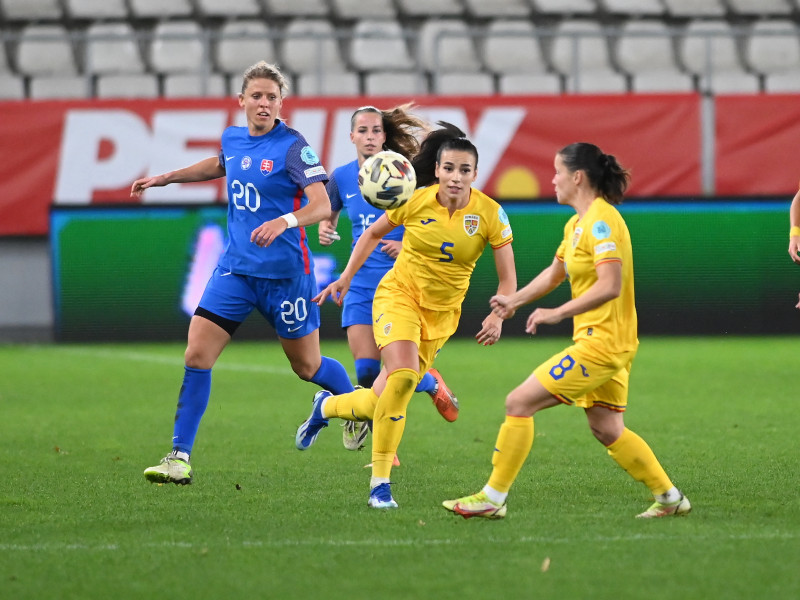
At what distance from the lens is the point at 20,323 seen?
18.4 meters

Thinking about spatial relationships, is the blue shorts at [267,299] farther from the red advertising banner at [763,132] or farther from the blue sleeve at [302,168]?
the red advertising banner at [763,132]

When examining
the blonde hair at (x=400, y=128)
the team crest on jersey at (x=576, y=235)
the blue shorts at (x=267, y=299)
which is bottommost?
the blue shorts at (x=267, y=299)

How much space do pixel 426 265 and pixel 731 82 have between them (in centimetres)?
1479

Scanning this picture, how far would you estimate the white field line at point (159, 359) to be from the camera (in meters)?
13.6

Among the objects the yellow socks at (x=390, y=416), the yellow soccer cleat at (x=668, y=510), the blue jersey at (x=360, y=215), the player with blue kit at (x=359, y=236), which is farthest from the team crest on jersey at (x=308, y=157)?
the yellow soccer cleat at (x=668, y=510)

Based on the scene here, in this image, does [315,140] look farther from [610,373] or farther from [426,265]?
[610,373]

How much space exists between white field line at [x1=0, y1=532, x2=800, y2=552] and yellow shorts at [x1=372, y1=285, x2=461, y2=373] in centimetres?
135

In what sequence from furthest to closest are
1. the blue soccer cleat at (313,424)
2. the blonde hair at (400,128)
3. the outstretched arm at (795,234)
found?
the blonde hair at (400,128)
the outstretched arm at (795,234)
the blue soccer cleat at (313,424)

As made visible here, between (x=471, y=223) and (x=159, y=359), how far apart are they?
9094 millimetres

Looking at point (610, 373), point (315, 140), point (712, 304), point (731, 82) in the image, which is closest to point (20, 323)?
point (315, 140)

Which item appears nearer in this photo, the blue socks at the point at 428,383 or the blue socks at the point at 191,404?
the blue socks at the point at 191,404

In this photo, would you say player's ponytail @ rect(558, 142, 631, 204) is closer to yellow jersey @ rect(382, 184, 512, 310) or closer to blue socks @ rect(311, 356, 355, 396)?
yellow jersey @ rect(382, 184, 512, 310)

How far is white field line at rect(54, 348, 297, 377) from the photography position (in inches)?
537

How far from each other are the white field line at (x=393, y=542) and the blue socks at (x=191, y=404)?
1636 millimetres
